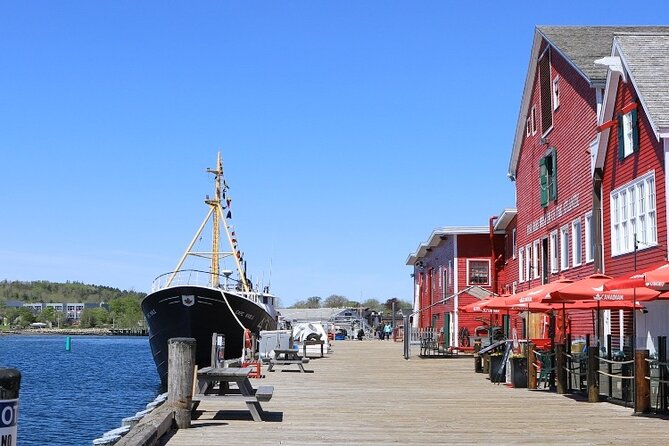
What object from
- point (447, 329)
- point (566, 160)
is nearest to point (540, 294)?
point (566, 160)

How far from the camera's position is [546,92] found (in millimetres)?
32438

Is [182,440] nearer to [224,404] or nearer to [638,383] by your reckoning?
[224,404]

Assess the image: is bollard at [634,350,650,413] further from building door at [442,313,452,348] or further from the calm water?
building door at [442,313,452,348]

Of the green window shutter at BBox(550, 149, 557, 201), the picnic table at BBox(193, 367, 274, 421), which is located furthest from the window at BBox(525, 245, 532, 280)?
the picnic table at BBox(193, 367, 274, 421)

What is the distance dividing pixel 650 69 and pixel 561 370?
7103 millimetres

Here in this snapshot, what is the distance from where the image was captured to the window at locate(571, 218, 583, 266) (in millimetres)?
28078

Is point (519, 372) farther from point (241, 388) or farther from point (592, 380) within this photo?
point (241, 388)

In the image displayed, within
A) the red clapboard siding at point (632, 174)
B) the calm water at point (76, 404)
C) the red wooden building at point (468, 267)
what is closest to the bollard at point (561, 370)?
the red clapboard siding at point (632, 174)

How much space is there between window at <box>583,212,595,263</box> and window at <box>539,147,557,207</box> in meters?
4.13

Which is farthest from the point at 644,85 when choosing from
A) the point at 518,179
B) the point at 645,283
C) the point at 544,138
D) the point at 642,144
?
the point at 518,179

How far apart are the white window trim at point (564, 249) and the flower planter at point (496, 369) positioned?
700 cm

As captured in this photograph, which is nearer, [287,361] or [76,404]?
[287,361]

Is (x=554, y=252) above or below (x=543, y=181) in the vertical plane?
below

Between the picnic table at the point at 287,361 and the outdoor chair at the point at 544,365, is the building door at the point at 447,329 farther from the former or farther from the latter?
the outdoor chair at the point at 544,365
